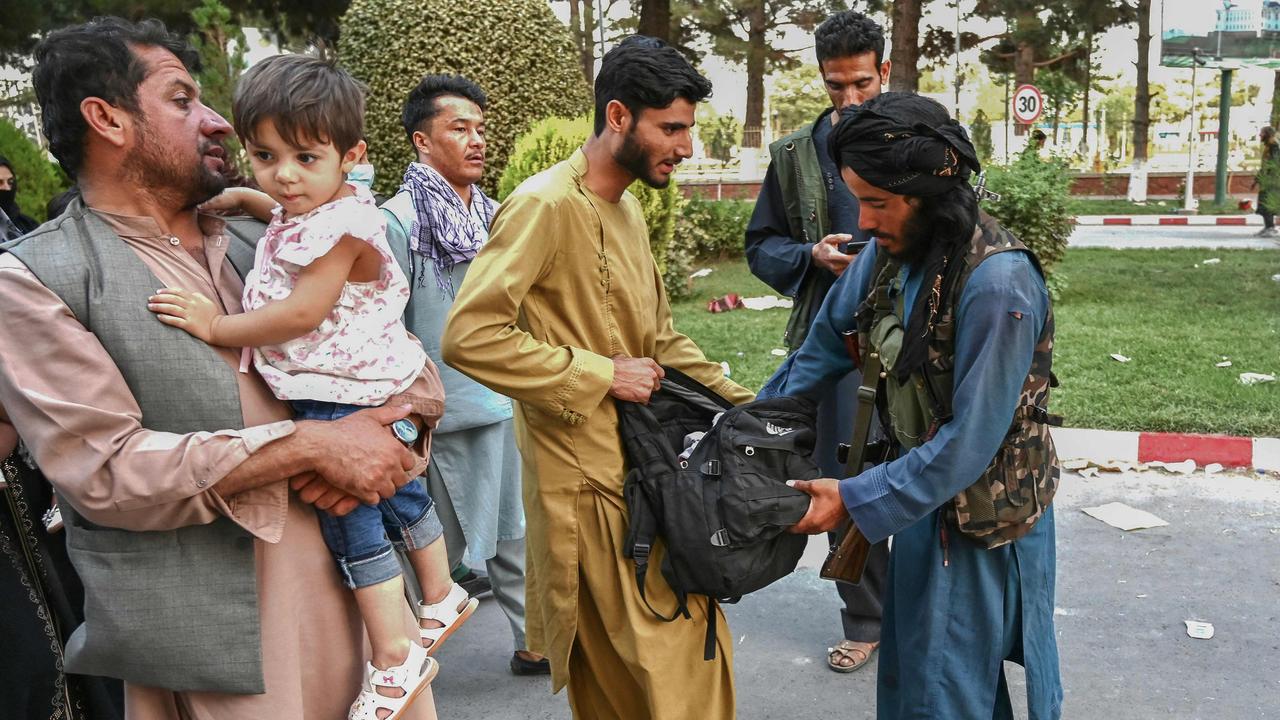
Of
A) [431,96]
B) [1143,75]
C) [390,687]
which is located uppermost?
[1143,75]

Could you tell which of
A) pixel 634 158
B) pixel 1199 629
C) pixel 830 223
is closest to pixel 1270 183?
pixel 1199 629

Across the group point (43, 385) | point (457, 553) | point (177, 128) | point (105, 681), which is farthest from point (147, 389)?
point (457, 553)

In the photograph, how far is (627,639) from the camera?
265 centimetres

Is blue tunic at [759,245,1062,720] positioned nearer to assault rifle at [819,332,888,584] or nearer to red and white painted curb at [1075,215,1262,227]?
assault rifle at [819,332,888,584]

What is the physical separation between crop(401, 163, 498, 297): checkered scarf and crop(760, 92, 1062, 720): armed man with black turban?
72.5 inches

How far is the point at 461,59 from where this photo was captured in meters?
9.21

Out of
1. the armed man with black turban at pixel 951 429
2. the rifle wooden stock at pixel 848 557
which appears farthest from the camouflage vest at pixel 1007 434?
the rifle wooden stock at pixel 848 557

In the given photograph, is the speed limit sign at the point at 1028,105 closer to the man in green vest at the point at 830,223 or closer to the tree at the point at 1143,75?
the tree at the point at 1143,75

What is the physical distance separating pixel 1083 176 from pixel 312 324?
32.0m

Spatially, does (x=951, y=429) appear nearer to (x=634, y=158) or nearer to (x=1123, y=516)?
(x=634, y=158)

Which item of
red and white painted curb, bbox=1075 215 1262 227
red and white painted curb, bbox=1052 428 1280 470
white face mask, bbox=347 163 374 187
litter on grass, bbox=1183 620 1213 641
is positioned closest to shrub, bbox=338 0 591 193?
white face mask, bbox=347 163 374 187

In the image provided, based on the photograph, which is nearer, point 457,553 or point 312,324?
point 312,324

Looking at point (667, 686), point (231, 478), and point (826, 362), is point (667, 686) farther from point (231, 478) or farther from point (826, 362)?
point (231, 478)

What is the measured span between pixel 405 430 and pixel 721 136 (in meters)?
37.3
